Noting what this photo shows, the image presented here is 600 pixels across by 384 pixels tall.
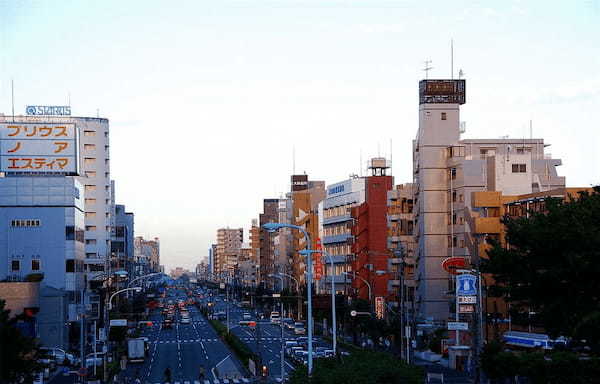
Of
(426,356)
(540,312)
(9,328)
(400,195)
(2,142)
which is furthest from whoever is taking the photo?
(400,195)

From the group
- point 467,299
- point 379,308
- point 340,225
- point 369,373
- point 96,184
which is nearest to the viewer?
point 369,373

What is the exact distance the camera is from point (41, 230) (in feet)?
340

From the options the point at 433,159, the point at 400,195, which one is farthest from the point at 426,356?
the point at 400,195

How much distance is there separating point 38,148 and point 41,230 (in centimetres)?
876

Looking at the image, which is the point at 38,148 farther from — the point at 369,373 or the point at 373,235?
the point at 369,373

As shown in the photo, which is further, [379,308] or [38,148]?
[38,148]

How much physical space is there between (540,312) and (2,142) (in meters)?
75.4

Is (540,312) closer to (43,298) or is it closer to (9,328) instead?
(9,328)

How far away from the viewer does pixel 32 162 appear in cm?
10312

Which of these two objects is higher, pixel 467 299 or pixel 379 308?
pixel 467 299

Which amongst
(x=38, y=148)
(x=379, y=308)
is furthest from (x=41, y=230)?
(x=379, y=308)

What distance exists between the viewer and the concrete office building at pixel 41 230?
10175 cm

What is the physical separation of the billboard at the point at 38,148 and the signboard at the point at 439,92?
125 ft

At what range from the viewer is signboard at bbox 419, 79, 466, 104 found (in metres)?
93.2
